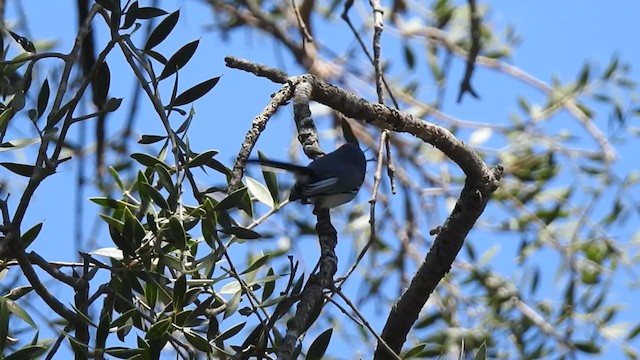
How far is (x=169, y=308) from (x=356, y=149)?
1091 millimetres

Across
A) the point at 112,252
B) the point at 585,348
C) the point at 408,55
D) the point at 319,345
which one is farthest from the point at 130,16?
the point at 408,55

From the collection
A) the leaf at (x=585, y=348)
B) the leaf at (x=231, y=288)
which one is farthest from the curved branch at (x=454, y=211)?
the leaf at (x=585, y=348)

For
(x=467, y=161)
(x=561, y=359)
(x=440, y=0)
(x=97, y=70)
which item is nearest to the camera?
(x=97, y=70)

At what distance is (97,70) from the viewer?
157cm

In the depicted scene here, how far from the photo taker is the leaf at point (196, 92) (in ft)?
5.11

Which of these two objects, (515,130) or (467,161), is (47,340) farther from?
(515,130)

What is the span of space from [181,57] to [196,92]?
6cm

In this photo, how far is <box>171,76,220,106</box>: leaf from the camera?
1.56 metres

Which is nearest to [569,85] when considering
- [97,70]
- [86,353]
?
[97,70]

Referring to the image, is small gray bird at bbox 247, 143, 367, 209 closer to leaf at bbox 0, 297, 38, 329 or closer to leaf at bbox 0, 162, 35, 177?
leaf at bbox 0, 162, 35, 177

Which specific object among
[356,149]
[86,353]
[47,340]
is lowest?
[86,353]

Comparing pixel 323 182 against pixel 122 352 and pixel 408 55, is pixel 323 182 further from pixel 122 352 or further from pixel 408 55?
pixel 408 55

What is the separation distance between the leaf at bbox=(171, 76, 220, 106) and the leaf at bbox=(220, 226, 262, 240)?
243mm

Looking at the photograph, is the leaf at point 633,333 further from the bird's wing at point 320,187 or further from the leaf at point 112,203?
the leaf at point 112,203
